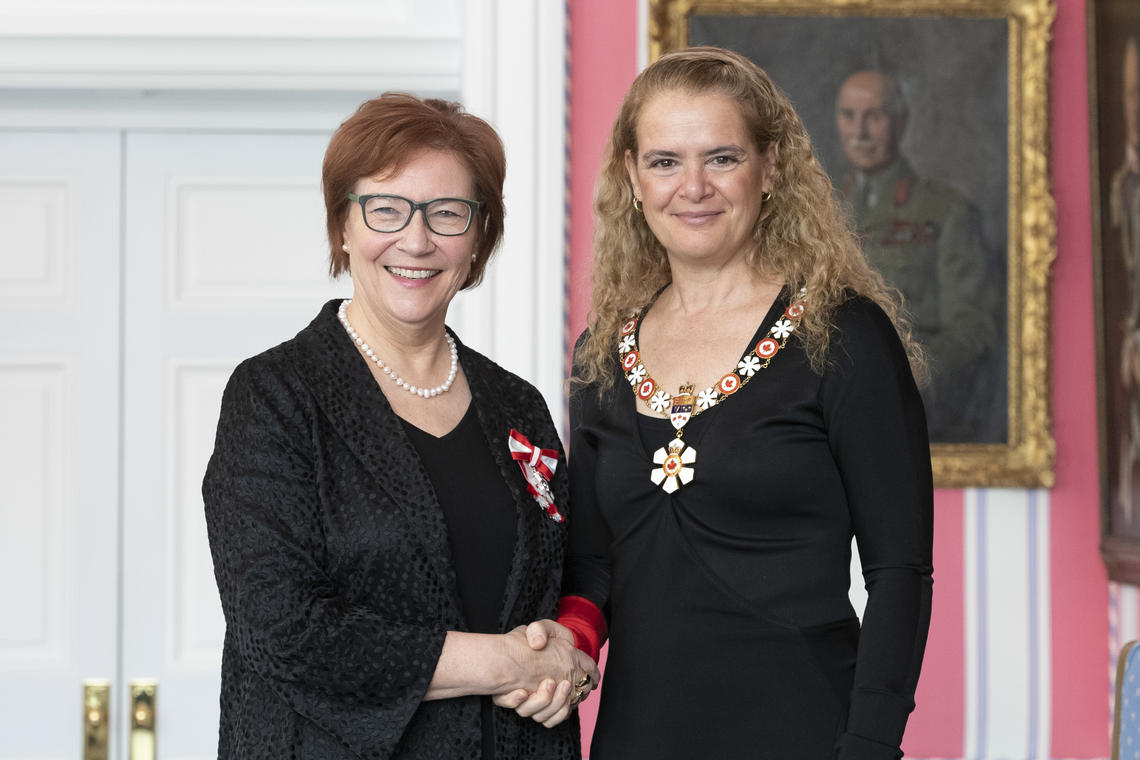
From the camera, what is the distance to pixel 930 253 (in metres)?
3.31

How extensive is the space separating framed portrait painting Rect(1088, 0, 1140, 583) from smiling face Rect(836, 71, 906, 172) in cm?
49

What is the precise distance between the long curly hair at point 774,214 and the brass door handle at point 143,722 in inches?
74.0

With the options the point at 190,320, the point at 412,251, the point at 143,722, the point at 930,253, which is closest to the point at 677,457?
the point at 412,251

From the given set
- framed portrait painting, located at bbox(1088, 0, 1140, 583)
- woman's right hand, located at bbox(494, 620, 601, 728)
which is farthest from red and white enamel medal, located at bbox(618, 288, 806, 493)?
framed portrait painting, located at bbox(1088, 0, 1140, 583)

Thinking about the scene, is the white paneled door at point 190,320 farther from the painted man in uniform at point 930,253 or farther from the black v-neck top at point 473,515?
the black v-neck top at point 473,515

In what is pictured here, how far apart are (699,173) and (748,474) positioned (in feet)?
1.55

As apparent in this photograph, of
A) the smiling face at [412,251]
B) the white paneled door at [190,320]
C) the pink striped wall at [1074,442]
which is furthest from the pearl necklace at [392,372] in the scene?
the pink striped wall at [1074,442]

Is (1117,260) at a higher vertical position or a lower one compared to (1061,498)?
higher

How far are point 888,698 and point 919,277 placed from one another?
175 cm

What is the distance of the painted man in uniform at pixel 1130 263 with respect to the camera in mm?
3014

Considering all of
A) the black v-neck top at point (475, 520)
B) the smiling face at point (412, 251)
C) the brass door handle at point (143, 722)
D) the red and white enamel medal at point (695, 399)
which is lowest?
the brass door handle at point (143, 722)

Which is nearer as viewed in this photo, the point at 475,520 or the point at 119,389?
the point at 475,520

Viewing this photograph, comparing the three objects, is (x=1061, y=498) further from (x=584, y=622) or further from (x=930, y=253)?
(x=584, y=622)

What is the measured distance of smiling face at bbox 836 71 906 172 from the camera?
3.30 metres
